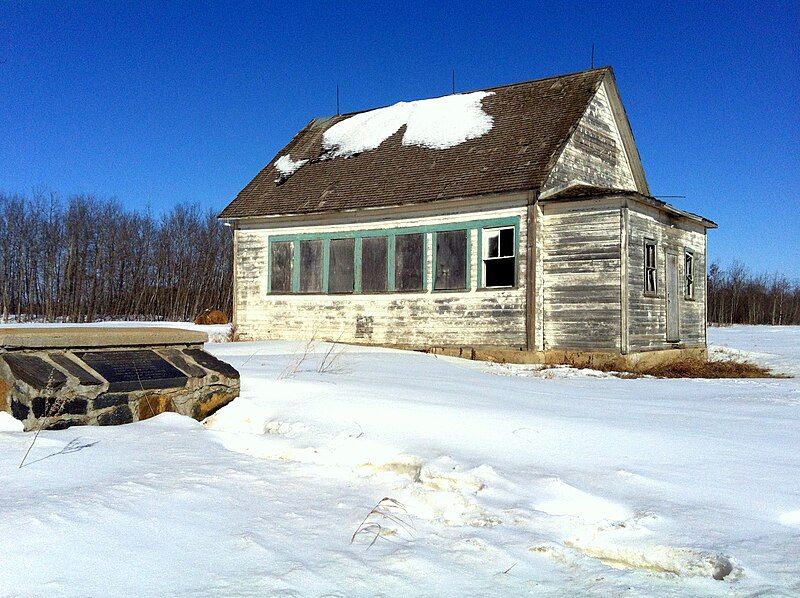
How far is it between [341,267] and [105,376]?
10914 millimetres

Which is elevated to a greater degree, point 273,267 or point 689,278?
point 273,267

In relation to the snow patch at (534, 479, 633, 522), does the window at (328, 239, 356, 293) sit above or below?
above

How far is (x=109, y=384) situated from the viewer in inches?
232

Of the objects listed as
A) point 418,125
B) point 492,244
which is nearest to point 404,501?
point 492,244

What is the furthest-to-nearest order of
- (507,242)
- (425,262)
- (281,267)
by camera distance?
1. (281,267)
2. (425,262)
3. (507,242)

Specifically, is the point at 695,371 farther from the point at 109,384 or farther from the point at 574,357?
the point at 109,384

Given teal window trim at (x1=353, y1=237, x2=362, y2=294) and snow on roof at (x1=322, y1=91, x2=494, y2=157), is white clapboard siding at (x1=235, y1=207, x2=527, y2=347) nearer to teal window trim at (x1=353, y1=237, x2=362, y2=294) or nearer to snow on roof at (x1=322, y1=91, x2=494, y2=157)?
teal window trim at (x1=353, y1=237, x2=362, y2=294)

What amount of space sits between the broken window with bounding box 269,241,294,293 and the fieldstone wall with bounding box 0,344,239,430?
33.9 ft

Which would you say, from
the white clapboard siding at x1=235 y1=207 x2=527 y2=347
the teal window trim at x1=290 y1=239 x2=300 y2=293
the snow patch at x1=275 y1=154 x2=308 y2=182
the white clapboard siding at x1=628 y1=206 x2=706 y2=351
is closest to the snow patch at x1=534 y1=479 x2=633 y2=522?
the white clapboard siding at x1=628 y1=206 x2=706 y2=351

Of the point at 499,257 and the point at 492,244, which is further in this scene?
the point at 492,244

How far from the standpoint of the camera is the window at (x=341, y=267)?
16562mm

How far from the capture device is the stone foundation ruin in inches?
218

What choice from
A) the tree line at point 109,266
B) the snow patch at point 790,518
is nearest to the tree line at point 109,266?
the tree line at point 109,266

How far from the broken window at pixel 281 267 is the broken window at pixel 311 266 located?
0.38 metres
